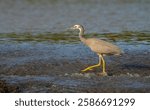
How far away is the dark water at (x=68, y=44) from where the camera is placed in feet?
42.6

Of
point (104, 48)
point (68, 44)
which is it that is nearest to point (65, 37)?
point (68, 44)

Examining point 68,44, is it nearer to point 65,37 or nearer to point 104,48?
point 65,37

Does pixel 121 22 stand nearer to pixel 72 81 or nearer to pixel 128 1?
pixel 128 1

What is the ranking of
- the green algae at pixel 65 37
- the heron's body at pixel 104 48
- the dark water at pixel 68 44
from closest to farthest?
1. the dark water at pixel 68 44
2. the heron's body at pixel 104 48
3. the green algae at pixel 65 37

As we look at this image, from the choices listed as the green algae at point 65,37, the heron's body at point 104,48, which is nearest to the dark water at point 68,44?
the green algae at point 65,37

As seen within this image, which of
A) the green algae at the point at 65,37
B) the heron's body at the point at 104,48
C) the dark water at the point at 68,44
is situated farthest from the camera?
the green algae at the point at 65,37

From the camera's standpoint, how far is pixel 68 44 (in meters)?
17.9

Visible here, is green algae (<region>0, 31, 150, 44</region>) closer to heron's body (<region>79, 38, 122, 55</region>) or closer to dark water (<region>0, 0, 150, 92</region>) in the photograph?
dark water (<region>0, 0, 150, 92</region>)

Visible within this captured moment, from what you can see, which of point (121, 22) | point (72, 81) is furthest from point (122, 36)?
point (72, 81)

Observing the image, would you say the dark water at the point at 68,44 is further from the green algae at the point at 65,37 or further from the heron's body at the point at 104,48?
the heron's body at the point at 104,48

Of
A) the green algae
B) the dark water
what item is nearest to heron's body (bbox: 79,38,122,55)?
the dark water

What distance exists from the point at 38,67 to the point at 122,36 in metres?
5.40

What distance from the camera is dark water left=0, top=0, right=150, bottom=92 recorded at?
13.0m

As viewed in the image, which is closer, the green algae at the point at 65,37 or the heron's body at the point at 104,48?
the heron's body at the point at 104,48
